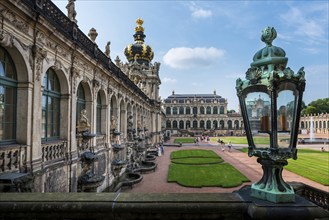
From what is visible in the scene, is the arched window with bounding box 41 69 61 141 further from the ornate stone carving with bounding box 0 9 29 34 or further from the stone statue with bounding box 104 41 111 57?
the stone statue with bounding box 104 41 111 57

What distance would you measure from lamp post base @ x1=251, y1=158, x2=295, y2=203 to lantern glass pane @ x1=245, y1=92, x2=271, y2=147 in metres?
0.36

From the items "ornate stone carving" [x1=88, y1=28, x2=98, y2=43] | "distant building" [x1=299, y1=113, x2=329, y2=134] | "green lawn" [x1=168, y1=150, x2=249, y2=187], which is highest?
"ornate stone carving" [x1=88, y1=28, x2=98, y2=43]

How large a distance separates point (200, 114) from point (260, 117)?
11866 cm

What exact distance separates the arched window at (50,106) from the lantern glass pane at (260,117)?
7987mm

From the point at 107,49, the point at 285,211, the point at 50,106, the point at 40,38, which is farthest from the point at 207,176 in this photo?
the point at 285,211

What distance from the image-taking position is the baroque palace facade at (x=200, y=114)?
118125mm

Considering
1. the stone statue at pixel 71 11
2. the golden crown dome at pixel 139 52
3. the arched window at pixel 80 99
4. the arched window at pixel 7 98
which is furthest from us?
the golden crown dome at pixel 139 52

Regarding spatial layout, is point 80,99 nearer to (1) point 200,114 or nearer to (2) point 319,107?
(1) point 200,114

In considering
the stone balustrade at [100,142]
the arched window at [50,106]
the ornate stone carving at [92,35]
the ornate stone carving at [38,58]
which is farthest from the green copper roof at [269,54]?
the stone balustrade at [100,142]

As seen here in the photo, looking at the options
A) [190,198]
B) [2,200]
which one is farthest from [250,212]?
[2,200]

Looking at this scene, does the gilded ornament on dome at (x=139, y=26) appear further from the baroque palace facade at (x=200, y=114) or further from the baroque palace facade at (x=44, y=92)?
the baroque palace facade at (x=200, y=114)

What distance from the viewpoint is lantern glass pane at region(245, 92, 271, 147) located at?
157 inches

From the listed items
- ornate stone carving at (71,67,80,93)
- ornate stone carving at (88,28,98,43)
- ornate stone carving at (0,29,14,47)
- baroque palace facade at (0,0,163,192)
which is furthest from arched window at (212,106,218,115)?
ornate stone carving at (0,29,14,47)

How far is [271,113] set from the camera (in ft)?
12.7
